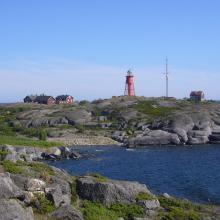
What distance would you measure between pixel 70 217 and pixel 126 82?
141564mm

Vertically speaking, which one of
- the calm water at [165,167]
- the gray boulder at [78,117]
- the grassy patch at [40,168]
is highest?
the gray boulder at [78,117]

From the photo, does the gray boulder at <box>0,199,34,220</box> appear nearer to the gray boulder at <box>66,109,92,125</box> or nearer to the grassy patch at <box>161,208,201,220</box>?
the grassy patch at <box>161,208,201,220</box>

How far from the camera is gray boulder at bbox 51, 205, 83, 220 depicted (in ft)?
97.0

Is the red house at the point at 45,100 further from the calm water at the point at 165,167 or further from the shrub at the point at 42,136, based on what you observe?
the calm water at the point at 165,167

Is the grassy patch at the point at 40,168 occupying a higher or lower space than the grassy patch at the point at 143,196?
higher

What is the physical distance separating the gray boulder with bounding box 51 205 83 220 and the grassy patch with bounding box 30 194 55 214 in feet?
2.14

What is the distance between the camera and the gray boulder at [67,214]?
29578mm

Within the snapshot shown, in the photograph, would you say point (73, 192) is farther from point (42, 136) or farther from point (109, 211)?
point (42, 136)

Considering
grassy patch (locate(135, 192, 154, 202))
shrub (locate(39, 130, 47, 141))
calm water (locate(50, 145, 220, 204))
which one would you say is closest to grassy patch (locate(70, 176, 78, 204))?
grassy patch (locate(135, 192, 154, 202))

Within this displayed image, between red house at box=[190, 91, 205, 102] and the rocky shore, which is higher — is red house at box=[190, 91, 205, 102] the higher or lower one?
the higher one

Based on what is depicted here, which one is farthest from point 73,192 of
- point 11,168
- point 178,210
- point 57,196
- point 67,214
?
point 178,210

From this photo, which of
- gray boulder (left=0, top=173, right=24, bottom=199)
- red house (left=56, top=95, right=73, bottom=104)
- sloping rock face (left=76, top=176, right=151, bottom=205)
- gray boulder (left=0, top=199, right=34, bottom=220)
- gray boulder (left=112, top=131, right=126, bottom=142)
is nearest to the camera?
gray boulder (left=0, top=199, right=34, bottom=220)

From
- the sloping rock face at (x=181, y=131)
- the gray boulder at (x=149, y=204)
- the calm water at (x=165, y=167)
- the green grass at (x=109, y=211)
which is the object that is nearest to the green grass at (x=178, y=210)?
the gray boulder at (x=149, y=204)

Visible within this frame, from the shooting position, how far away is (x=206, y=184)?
193 feet
